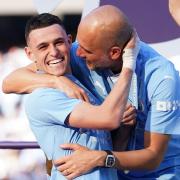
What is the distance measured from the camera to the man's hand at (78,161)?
8.70 feet

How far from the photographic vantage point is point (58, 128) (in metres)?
2.69

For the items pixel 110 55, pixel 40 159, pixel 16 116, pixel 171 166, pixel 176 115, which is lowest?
pixel 40 159

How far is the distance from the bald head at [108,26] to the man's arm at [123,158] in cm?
40

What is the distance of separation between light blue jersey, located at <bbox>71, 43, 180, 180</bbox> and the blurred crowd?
5.52 ft

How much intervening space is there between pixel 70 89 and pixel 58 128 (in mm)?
156

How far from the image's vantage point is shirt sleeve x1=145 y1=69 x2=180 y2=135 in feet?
8.89

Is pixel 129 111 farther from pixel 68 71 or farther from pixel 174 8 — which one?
pixel 174 8

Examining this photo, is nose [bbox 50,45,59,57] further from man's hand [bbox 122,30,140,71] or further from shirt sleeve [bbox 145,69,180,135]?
shirt sleeve [bbox 145,69,180,135]

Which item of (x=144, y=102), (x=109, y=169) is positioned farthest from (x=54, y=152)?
(x=144, y=102)

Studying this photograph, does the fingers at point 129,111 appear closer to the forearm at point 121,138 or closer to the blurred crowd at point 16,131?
the forearm at point 121,138

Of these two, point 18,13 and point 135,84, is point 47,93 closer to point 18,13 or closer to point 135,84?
→ point 135,84

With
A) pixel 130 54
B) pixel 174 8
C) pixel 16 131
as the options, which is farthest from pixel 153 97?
pixel 16 131

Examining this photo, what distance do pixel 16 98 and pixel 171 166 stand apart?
1.90m

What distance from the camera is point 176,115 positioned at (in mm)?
2766
